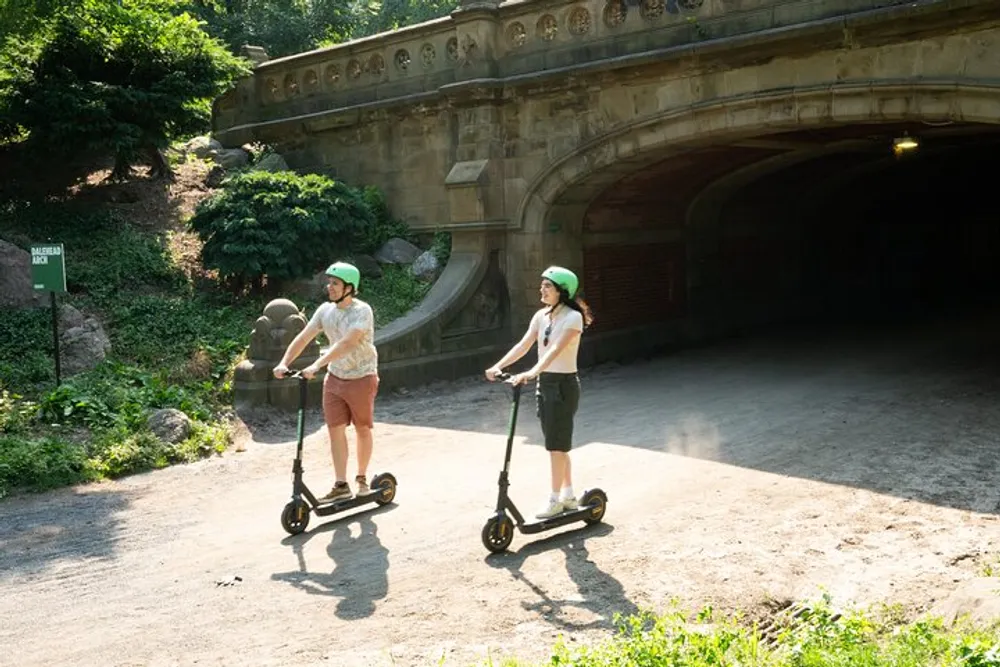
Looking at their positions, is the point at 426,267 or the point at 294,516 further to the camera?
the point at 426,267

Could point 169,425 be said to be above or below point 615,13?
below

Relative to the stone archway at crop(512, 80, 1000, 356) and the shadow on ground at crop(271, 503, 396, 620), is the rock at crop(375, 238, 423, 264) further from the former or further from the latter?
the shadow on ground at crop(271, 503, 396, 620)

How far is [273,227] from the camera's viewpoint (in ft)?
46.6

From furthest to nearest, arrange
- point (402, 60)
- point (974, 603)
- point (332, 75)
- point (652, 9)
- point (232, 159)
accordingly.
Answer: point (232, 159) < point (332, 75) < point (402, 60) < point (652, 9) < point (974, 603)

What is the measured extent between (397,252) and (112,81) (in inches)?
201

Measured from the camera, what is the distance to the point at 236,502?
8.47m

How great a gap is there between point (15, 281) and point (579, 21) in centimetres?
838

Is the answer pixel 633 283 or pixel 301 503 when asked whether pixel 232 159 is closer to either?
pixel 633 283

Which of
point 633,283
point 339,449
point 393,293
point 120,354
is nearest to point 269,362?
point 120,354

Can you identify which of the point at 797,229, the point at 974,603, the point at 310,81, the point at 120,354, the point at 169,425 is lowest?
the point at 974,603

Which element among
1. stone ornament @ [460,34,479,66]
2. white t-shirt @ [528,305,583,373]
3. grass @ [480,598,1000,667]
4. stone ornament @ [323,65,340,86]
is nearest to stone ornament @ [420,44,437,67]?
stone ornament @ [460,34,479,66]

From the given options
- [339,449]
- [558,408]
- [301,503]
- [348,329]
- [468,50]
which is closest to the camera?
[558,408]

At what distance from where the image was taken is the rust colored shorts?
7.64 metres

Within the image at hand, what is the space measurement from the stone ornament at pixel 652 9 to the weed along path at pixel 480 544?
17.1 feet
